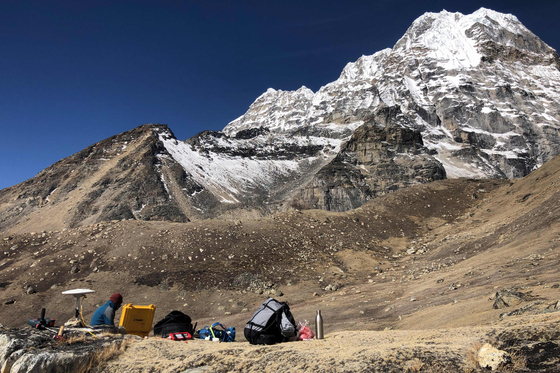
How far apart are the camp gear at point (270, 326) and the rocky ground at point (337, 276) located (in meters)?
0.41

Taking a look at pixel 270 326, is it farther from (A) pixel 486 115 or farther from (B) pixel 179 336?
(A) pixel 486 115

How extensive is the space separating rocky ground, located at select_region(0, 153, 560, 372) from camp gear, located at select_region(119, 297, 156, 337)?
1.90 m

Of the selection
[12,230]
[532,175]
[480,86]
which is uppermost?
[480,86]

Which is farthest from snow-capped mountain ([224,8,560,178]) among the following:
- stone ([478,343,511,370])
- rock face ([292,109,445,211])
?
stone ([478,343,511,370])

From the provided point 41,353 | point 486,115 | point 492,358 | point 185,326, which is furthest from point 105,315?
point 486,115

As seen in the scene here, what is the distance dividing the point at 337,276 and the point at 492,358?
17371 mm

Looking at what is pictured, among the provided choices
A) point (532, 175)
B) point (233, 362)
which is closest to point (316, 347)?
point (233, 362)

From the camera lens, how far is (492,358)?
147 inches

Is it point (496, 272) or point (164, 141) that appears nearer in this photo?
point (496, 272)

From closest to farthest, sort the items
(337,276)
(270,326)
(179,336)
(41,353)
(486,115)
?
1. (41,353)
2. (270,326)
3. (179,336)
4. (337,276)
5. (486,115)

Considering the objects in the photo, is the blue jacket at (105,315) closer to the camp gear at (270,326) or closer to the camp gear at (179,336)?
the camp gear at (179,336)

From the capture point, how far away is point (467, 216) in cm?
3081

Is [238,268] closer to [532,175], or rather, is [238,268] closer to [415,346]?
[415,346]

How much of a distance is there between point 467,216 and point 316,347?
99.2 ft
